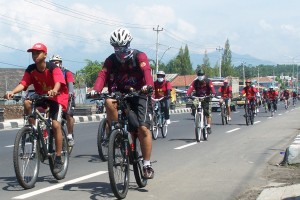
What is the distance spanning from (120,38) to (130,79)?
22.0 inches

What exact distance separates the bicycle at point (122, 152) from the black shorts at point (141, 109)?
106 mm

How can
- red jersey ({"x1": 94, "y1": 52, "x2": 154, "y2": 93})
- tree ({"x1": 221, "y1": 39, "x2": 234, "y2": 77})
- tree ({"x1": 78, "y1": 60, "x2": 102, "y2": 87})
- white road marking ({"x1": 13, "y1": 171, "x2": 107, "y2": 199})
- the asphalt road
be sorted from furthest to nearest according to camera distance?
tree ({"x1": 221, "y1": 39, "x2": 234, "y2": 77}), tree ({"x1": 78, "y1": 60, "x2": 102, "y2": 87}), red jersey ({"x1": 94, "y1": 52, "x2": 154, "y2": 93}), the asphalt road, white road marking ({"x1": 13, "y1": 171, "x2": 107, "y2": 199})

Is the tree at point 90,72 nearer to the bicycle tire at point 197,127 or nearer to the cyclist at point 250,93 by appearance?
the cyclist at point 250,93

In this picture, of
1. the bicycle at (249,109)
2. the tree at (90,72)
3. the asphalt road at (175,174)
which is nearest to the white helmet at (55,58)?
the asphalt road at (175,174)

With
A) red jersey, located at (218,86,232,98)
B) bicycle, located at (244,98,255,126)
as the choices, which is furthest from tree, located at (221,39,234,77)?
bicycle, located at (244,98,255,126)

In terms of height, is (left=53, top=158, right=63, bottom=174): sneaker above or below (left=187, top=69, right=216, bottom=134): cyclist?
below

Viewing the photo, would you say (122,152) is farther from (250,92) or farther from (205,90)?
(250,92)

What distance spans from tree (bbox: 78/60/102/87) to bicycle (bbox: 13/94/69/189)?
117 m

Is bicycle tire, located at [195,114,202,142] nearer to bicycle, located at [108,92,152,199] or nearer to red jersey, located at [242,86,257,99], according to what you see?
bicycle, located at [108,92,152,199]

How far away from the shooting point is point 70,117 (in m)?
10.6

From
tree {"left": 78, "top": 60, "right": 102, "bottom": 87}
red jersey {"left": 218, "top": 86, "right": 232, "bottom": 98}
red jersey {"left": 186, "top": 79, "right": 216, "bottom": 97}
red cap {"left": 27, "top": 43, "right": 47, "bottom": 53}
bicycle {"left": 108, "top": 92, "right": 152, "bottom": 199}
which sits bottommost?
bicycle {"left": 108, "top": 92, "right": 152, "bottom": 199}

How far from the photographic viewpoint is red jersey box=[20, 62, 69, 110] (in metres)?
7.55

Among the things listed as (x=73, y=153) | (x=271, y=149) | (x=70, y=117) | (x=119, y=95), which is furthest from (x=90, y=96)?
(x=271, y=149)

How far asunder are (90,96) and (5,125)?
1578 cm
